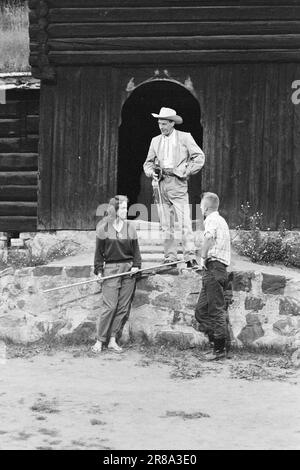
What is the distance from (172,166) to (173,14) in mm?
3503

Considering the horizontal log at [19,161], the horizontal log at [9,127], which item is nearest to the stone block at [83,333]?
the horizontal log at [19,161]

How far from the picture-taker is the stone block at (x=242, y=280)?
11203mm

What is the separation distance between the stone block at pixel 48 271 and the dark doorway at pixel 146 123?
5969 millimetres

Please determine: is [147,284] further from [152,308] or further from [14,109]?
[14,109]

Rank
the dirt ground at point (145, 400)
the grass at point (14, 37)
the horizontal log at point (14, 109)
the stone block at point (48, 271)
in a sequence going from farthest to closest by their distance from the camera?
the grass at point (14, 37) → the horizontal log at point (14, 109) → the stone block at point (48, 271) → the dirt ground at point (145, 400)

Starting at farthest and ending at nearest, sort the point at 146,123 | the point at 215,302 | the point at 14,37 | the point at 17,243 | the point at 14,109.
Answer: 1. the point at 146,123
2. the point at 14,37
3. the point at 14,109
4. the point at 17,243
5. the point at 215,302

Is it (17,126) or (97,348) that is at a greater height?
(17,126)

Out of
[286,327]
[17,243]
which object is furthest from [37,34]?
[286,327]

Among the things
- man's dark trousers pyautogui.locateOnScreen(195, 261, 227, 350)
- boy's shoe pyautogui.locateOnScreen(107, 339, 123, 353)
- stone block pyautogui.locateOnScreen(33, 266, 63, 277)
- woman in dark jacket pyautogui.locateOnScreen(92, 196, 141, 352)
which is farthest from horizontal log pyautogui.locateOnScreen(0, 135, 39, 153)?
man's dark trousers pyautogui.locateOnScreen(195, 261, 227, 350)

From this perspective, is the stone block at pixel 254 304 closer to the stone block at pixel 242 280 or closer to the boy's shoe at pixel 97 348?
the stone block at pixel 242 280

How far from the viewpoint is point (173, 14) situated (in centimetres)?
1439

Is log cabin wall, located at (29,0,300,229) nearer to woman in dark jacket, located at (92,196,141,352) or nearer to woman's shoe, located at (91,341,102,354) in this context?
Result: woman in dark jacket, located at (92,196,141,352)

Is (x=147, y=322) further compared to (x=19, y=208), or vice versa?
(x=19, y=208)
